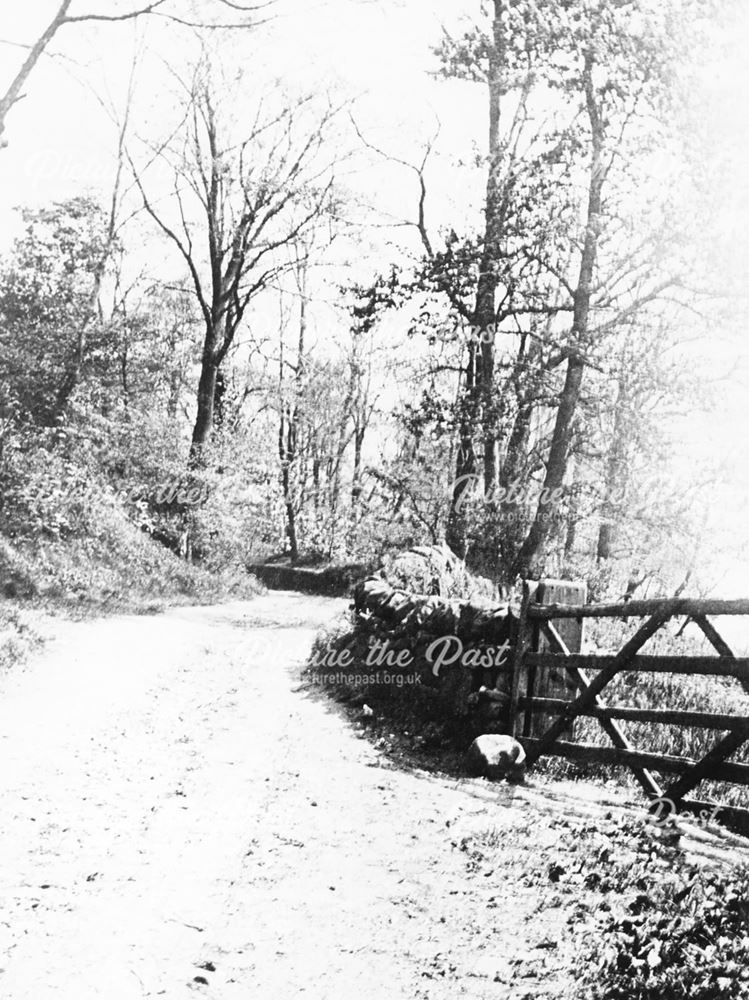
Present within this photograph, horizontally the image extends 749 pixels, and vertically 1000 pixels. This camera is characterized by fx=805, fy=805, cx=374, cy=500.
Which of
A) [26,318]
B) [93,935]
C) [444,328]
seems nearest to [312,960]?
[93,935]

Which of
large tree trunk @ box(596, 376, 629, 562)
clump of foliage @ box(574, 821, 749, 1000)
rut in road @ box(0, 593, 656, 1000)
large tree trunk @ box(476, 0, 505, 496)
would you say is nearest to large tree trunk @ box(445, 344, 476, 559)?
large tree trunk @ box(476, 0, 505, 496)

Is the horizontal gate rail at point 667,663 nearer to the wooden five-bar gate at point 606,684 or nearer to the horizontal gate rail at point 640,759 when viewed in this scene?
the wooden five-bar gate at point 606,684

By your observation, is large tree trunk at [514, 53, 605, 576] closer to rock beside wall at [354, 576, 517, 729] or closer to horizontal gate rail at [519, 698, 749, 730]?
rock beside wall at [354, 576, 517, 729]

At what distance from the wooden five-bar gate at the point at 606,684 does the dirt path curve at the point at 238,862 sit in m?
0.91

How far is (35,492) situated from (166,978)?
15566 mm

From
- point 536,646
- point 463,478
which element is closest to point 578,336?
point 463,478

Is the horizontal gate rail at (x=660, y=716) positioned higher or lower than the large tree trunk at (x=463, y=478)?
lower

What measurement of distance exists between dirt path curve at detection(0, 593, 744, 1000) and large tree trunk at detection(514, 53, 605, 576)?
8.39 m

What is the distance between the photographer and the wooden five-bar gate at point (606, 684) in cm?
556

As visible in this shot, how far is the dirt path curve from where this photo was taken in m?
3.81

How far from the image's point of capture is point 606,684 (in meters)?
7.07

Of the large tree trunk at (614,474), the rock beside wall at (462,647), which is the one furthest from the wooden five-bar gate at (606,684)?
the large tree trunk at (614,474)

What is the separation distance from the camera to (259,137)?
2527 centimetres

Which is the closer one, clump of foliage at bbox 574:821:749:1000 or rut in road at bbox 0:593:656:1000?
clump of foliage at bbox 574:821:749:1000
